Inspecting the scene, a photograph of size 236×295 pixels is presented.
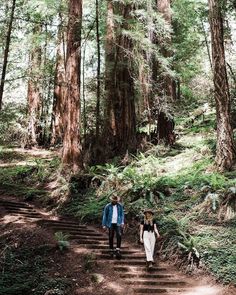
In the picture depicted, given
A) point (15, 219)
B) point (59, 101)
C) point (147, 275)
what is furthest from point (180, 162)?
point (59, 101)

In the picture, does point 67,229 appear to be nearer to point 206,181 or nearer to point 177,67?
point 206,181

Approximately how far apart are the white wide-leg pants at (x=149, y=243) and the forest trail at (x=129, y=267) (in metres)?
0.33

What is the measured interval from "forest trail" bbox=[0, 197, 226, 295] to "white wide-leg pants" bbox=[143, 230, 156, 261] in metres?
0.33

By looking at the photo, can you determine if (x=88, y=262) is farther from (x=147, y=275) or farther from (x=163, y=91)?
(x=163, y=91)

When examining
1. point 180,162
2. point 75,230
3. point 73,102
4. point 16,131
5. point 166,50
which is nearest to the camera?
point 75,230

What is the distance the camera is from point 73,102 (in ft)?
50.6

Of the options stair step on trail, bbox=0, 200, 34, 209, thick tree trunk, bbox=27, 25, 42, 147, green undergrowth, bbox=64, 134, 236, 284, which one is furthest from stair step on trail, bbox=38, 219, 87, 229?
thick tree trunk, bbox=27, 25, 42, 147

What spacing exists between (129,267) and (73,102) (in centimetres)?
777

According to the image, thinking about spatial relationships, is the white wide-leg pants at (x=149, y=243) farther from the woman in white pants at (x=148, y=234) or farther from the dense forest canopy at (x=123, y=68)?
the dense forest canopy at (x=123, y=68)

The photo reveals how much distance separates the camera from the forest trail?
8477 mm

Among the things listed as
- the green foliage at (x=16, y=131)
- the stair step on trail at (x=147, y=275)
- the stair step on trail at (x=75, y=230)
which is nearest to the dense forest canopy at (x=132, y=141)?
the stair step on trail at (x=75, y=230)

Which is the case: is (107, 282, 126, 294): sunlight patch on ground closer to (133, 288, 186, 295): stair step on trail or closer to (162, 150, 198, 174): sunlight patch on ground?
(133, 288, 186, 295): stair step on trail

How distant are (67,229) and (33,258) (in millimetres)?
2245

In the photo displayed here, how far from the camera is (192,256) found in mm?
9477
